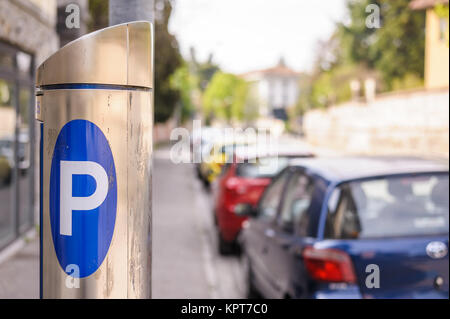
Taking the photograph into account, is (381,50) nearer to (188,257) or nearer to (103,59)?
(188,257)

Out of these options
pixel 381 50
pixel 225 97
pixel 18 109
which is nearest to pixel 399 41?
pixel 381 50

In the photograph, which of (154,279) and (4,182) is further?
(4,182)

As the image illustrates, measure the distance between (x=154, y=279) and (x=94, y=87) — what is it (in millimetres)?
5458

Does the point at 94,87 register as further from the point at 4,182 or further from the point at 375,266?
the point at 4,182

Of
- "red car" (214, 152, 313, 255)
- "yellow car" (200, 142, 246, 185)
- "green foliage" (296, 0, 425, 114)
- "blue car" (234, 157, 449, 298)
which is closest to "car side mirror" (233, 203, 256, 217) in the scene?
"blue car" (234, 157, 449, 298)

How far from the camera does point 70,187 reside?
2.49 m

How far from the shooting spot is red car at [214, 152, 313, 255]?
9031 millimetres

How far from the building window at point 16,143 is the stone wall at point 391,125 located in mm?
6790

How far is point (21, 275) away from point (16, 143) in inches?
104

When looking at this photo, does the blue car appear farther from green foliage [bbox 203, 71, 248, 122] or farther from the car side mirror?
green foliage [bbox 203, 71, 248, 122]

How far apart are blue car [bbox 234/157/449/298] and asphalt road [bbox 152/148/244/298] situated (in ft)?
7.40

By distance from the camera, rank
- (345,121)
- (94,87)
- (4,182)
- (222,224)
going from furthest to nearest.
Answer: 1. (345,121)
2. (4,182)
3. (222,224)
4. (94,87)
